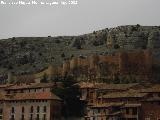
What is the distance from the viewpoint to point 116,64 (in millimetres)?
109188

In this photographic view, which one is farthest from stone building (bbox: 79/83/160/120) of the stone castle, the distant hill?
the distant hill

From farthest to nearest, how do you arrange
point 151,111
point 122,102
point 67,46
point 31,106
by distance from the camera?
point 67,46
point 31,106
point 122,102
point 151,111

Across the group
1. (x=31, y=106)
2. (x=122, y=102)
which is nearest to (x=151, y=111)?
(x=122, y=102)

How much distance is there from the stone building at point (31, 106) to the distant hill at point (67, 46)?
95.1 ft

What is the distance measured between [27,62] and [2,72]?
7.60 metres

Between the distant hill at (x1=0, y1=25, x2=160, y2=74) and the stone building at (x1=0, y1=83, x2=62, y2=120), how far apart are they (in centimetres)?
2899

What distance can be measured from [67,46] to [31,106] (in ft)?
194

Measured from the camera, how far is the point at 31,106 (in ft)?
295

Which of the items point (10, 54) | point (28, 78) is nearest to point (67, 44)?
point (10, 54)

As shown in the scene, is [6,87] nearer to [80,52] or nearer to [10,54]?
[80,52]

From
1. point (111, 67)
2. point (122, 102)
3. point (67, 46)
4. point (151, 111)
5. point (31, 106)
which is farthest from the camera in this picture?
point (67, 46)

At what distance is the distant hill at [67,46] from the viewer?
427 ft

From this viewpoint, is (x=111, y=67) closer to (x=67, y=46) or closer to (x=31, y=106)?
(x=31, y=106)

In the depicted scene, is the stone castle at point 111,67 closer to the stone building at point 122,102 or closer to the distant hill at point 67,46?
the distant hill at point 67,46
